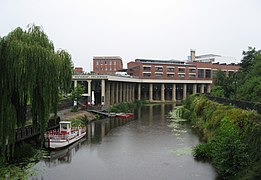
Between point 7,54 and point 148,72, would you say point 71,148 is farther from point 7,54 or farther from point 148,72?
point 148,72

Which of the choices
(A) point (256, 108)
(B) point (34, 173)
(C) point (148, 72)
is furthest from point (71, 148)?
(C) point (148, 72)

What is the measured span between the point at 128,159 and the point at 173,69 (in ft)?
229

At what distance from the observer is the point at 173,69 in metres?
89.1

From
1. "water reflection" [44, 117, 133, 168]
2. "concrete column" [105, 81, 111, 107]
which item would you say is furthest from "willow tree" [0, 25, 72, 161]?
"concrete column" [105, 81, 111, 107]

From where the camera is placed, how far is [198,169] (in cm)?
1909

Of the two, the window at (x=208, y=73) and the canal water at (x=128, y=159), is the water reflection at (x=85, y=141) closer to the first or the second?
the canal water at (x=128, y=159)

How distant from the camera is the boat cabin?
27455 mm

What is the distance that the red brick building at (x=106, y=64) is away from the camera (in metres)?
104

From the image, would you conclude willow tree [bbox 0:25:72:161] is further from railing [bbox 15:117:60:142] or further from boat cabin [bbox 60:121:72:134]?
boat cabin [bbox 60:121:72:134]

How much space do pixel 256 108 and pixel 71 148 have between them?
54.6 feet

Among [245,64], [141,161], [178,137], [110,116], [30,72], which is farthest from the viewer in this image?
[245,64]

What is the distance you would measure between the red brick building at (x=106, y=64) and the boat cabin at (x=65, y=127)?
75.3 meters

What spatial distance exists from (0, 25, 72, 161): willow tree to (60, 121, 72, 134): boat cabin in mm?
8050

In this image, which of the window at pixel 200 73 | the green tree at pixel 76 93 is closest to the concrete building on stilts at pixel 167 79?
the window at pixel 200 73
